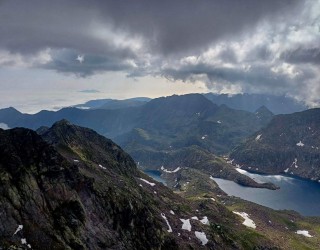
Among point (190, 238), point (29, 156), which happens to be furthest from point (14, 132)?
point (190, 238)

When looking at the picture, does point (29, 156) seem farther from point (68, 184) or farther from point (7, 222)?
point (7, 222)

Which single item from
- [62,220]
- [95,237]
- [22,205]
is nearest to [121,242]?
[95,237]

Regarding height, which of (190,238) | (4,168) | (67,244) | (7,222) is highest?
(4,168)

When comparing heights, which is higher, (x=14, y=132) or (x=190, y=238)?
(x=14, y=132)

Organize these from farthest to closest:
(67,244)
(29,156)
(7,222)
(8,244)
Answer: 1. (29,156)
2. (67,244)
3. (7,222)
4. (8,244)

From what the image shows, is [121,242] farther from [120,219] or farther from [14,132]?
[14,132]

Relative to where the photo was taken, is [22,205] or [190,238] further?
[190,238]

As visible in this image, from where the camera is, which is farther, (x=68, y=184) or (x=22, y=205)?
(x=68, y=184)

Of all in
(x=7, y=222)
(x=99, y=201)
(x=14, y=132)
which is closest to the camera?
(x=7, y=222)

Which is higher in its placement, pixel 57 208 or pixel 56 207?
pixel 56 207
